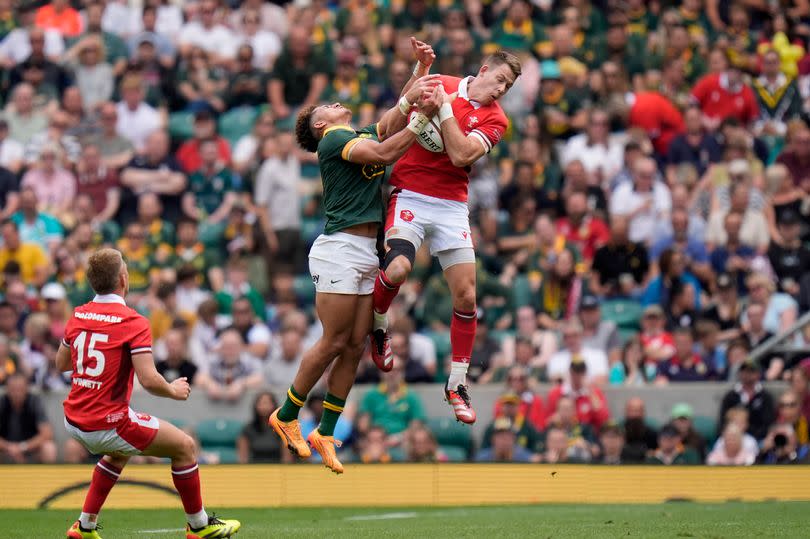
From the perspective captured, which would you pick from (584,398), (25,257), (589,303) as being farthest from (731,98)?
(25,257)

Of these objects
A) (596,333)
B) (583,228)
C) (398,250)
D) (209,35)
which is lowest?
(596,333)

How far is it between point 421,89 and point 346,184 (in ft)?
3.31

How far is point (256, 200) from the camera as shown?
1881cm

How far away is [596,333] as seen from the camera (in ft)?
55.0

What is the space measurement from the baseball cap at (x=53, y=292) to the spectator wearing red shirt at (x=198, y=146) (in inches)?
106

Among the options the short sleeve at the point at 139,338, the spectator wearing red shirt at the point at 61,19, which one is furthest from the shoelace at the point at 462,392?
the spectator wearing red shirt at the point at 61,19

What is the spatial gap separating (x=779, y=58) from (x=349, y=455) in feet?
27.0

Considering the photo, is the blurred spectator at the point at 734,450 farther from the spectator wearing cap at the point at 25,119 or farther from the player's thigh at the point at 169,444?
the spectator wearing cap at the point at 25,119

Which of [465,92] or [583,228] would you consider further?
[583,228]

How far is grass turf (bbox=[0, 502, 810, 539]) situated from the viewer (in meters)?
11.3

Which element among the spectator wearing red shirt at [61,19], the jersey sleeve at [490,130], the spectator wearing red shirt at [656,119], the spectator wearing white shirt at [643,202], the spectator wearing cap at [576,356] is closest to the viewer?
Result: the jersey sleeve at [490,130]

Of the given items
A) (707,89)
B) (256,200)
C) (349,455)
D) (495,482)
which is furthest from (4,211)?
(707,89)

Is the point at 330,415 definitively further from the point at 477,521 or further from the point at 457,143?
the point at 457,143

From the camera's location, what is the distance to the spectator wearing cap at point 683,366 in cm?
1619
